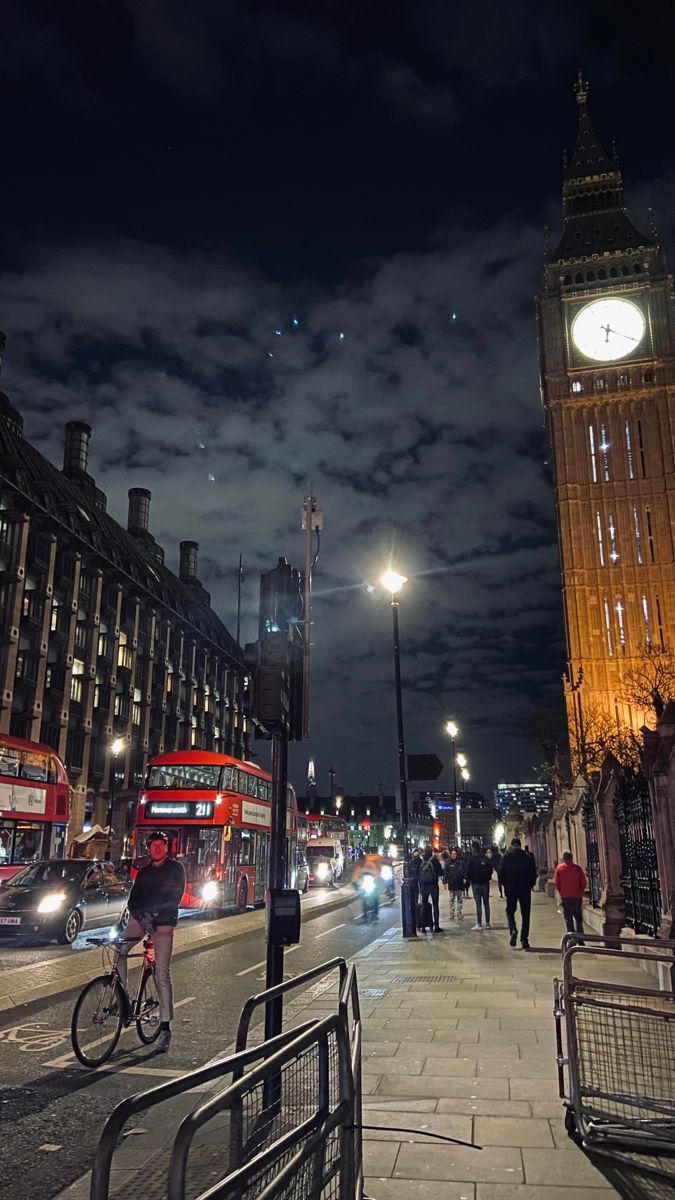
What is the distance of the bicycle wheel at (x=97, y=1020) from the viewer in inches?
293

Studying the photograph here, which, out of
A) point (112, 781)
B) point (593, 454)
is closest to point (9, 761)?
point (112, 781)

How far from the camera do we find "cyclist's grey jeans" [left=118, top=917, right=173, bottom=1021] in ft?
26.7

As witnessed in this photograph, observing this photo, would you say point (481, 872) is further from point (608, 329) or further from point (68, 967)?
point (608, 329)

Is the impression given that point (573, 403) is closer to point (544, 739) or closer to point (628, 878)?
point (544, 739)

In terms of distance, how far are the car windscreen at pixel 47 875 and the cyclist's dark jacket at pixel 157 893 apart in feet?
31.6

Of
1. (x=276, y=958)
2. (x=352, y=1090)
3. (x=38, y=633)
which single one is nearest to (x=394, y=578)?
(x=276, y=958)

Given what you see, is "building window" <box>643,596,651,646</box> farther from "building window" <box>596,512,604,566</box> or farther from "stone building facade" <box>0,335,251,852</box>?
"stone building facade" <box>0,335,251,852</box>

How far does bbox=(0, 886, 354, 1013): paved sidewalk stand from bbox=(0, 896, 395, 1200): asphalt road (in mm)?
216

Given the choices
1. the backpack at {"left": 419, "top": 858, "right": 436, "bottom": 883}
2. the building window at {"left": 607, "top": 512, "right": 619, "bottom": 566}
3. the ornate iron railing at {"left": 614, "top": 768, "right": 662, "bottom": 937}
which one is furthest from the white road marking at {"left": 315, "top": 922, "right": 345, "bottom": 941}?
the building window at {"left": 607, "top": 512, "right": 619, "bottom": 566}

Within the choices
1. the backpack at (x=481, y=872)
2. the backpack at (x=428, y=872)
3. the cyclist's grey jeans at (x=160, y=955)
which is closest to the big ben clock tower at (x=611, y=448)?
the backpack at (x=481, y=872)

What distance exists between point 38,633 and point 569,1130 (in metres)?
50.2

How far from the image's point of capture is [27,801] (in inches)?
846

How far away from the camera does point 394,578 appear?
20.1 m

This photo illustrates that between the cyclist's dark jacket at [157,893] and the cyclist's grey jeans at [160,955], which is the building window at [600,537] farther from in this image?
the cyclist's grey jeans at [160,955]
